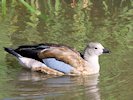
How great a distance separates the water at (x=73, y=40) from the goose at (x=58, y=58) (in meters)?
0.15

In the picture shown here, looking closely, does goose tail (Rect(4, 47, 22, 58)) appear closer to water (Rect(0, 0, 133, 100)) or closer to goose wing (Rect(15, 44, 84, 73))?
goose wing (Rect(15, 44, 84, 73))

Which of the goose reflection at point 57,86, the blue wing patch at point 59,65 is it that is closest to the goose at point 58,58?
the blue wing patch at point 59,65

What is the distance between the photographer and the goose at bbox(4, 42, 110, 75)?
10492 mm

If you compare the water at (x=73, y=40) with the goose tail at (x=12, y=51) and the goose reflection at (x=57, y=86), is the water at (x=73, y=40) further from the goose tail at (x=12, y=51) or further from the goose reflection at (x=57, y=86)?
the goose tail at (x=12, y=51)

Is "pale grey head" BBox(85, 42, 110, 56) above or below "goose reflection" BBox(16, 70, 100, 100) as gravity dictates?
above

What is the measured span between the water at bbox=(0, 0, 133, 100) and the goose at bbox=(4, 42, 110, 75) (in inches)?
6.0

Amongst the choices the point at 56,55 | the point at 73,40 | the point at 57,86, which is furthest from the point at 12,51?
the point at 73,40

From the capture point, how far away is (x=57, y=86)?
9.62m

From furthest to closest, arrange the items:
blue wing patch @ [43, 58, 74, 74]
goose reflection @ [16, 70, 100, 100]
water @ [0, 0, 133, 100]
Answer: blue wing patch @ [43, 58, 74, 74] < water @ [0, 0, 133, 100] < goose reflection @ [16, 70, 100, 100]

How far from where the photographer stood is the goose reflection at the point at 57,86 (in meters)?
9.16

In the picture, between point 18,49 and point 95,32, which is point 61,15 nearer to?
point 95,32

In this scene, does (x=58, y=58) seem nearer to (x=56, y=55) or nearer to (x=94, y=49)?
(x=56, y=55)

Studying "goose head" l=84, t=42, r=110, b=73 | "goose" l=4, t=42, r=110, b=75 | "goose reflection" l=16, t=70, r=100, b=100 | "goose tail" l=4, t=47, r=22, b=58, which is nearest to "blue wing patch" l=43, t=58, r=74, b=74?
"goose" l=4, t=42, r=110, b=75

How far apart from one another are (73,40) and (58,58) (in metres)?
1.37
